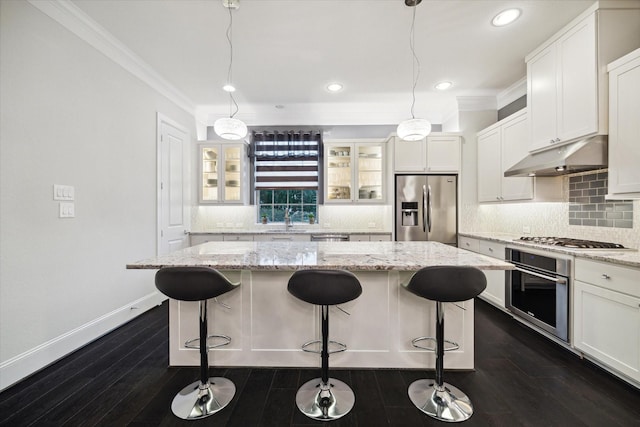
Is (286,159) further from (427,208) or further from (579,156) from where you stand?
(579,156)

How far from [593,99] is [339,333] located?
114 inches

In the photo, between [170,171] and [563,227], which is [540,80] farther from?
[170,171]

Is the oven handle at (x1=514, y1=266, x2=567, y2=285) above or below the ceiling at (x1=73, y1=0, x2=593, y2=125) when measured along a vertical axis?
below

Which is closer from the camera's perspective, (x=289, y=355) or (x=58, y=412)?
(x=58, y=412)

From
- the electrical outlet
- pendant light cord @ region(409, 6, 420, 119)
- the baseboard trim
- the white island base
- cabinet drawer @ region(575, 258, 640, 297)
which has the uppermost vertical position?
pendant light cord @ region(409, 6, 420, 119)

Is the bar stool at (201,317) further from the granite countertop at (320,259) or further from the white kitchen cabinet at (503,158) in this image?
the white kitchen cabinet at (503,158)

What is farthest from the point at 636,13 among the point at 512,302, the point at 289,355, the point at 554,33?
the point at 289,355

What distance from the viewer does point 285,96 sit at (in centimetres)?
411

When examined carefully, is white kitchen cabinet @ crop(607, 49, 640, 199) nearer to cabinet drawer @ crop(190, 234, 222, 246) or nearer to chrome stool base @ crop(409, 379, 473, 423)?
chrome stool base @ crop(409, 379, 473, 423)

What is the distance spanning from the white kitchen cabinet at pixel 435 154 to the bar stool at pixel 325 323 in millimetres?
3040

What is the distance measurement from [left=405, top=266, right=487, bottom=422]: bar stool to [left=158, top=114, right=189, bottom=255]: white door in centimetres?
344

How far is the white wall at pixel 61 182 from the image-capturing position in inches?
76.5

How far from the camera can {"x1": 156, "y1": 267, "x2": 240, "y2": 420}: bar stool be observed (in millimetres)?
1537

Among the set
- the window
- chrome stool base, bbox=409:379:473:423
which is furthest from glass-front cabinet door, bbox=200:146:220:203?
chrome stool base, bbox=409:379:473:423
